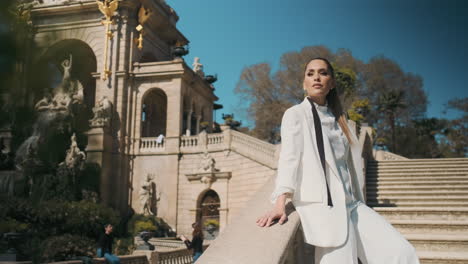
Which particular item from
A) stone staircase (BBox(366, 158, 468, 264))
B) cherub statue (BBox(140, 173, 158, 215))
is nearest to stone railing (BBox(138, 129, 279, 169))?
cherub statue (BBox(140, 173, 158, 215))

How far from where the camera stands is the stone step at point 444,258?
4707 mm

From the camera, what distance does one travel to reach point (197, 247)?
39.1 feet

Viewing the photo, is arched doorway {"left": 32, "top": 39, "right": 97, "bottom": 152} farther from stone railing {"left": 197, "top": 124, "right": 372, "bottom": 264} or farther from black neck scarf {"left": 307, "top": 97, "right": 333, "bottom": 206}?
black neck scarf {"left": 307, "top": 97, "right": 333, "bottom": 206}

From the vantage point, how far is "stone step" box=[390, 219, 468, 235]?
219 inches

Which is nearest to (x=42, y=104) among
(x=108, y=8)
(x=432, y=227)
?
(x=432, y=227)

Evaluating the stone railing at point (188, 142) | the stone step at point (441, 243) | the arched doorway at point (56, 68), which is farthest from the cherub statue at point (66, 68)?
the stone railing at point (188, 142)

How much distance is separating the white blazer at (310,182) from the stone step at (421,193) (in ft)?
24.0

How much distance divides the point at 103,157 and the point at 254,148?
8774 millimetres

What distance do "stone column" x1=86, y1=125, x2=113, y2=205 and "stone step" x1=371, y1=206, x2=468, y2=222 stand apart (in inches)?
822

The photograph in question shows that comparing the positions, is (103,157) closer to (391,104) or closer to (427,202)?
(427,202)

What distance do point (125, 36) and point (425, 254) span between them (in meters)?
25.7

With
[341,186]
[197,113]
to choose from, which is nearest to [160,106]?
[197,113]

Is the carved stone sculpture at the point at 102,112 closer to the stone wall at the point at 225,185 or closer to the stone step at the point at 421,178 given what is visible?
the stone wall at the point at 225,185

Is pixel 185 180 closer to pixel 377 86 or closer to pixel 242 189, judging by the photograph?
pixel 242 189
